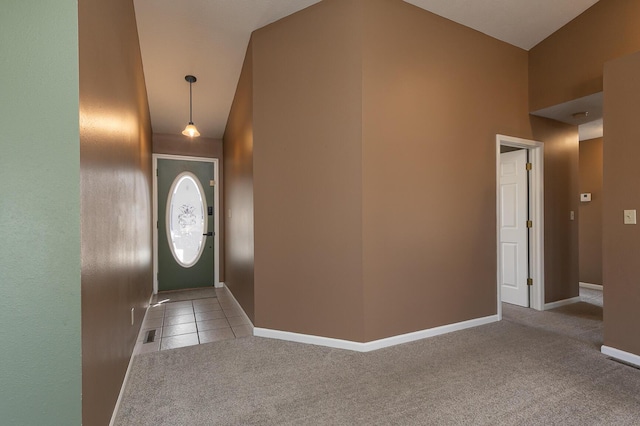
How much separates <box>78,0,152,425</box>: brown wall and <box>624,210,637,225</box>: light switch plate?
3690 millimetres

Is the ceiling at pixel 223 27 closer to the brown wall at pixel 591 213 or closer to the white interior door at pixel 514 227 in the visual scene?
the white interior door at pixel 514 227

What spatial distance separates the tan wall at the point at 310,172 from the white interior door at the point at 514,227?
2447 millimetres

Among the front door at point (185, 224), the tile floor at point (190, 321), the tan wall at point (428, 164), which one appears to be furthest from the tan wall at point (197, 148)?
the tan wall at point (428, 164)

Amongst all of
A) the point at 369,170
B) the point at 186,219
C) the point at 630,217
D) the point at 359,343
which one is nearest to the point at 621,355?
the point at 630,217

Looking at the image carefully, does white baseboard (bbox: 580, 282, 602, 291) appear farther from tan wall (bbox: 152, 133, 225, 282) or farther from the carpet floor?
tan wall (bbox: 152, 133, 225, 282)

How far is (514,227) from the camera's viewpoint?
412 centimetres

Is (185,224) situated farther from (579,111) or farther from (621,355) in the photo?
(579,111)

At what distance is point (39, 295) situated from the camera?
1117 mm

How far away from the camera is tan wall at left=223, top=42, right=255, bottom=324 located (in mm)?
3230

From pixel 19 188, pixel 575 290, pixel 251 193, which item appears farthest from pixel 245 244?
pixel 575 290

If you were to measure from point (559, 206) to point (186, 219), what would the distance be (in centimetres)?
554

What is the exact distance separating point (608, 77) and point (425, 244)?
2.08m

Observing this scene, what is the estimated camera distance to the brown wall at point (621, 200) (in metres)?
2.49

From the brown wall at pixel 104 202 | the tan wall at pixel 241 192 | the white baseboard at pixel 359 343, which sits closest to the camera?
the brown wall at pixel 104 202
